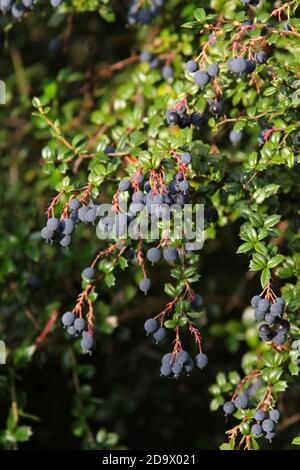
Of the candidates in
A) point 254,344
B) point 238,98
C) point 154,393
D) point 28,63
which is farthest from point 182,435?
point 28,63

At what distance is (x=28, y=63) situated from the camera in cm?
284

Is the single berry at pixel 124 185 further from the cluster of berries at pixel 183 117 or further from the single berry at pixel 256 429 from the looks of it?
the single berry at pixel 256 429

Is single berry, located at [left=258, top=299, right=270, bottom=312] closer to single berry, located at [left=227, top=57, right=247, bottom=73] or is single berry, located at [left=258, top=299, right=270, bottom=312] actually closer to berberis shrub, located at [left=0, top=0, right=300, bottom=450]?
berberis shrub, located at [left=0, top=0, right=300, bottom=450]

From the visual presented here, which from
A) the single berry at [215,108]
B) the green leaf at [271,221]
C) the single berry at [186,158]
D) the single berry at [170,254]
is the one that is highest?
Result: the single berry at [215,108]

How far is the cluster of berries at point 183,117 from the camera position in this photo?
1547 mm

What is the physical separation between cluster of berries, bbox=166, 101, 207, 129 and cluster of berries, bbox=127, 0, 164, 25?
452 millimetres

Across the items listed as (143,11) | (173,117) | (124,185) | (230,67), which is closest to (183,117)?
(173,117)

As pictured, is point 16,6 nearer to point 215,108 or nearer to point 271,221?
point 215,108

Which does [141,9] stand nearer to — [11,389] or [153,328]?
[153,328]

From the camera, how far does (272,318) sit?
134cm

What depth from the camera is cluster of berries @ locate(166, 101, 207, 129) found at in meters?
1.55

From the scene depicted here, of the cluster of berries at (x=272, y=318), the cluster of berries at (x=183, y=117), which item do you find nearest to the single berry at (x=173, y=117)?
the cluster of berries at (x=183, y=117)

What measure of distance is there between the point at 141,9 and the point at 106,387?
1441 mm
